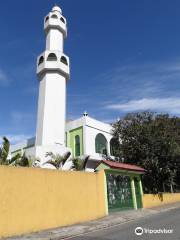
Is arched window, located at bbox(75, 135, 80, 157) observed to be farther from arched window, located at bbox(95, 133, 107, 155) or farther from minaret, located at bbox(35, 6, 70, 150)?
minaret, located at bbox(35, 6, 70, 150)

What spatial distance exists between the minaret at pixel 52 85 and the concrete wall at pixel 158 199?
8.95 m

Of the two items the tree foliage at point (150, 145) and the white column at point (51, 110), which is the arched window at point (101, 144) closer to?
the tree foliage at point (150, 145)

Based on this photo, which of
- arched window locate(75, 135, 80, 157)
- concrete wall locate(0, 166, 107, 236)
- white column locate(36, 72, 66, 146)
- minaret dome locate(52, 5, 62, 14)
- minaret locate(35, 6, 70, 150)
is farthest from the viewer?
minaret dome locate(52, 5, 62, 14)

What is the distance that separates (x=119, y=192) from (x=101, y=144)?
11.9 metres

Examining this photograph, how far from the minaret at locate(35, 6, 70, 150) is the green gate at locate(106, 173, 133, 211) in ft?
25.6

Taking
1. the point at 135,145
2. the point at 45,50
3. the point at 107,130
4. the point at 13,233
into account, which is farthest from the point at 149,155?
the point at 13,233

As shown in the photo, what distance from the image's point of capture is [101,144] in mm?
30859

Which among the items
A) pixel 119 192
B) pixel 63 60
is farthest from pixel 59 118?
pixel 119 192

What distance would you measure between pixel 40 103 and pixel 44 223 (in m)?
16.7

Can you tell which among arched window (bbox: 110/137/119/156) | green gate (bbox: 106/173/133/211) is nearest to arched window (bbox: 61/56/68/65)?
arched window (bbox: 110/137/119/156)

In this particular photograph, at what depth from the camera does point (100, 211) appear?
16.7 m

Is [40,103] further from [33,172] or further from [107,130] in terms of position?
[33,172]

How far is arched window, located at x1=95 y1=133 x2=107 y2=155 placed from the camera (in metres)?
30.2

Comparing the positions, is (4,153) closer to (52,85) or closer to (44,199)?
(44,199)
